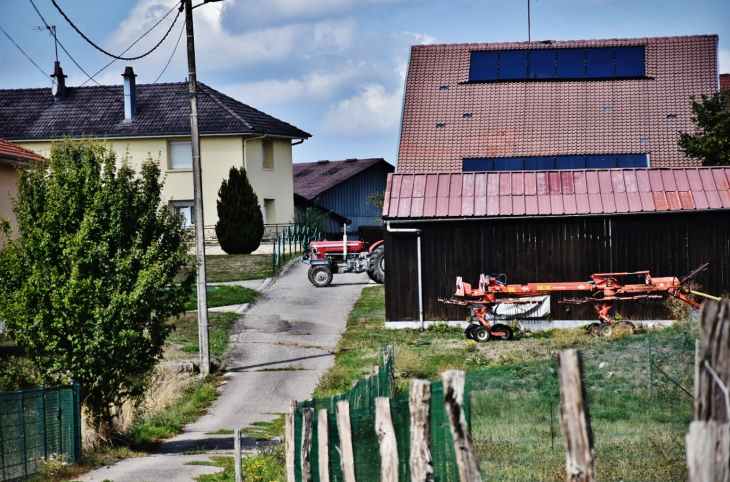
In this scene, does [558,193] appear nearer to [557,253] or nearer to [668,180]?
[557,253]

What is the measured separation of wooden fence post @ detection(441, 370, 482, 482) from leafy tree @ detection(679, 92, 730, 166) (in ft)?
79.4

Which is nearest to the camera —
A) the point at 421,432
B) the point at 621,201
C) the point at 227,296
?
the point at 421,432

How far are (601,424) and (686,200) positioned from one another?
13.8m

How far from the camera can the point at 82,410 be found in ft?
46.5

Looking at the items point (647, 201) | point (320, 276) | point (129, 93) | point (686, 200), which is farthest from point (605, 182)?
point (129, 93)

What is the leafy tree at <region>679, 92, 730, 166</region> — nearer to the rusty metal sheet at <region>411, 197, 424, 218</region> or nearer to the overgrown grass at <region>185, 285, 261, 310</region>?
the rusty metal sheet at <region>411, 197, 424, 218</region>

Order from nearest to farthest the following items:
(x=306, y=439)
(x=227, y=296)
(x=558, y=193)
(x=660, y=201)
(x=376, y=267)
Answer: (x=306, y=439) → (x=660, y=201) → (x=558, y=193) → (x=227, y=296) → (x=376, y=267)

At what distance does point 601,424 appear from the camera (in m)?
10.9

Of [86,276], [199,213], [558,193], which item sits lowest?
[86,276]

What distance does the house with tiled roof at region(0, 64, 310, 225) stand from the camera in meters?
43.1

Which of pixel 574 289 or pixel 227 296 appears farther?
pixel 227 296

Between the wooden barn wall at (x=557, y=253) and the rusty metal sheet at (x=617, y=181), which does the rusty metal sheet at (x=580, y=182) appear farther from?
the wooden barn wall at (x=557, y=253)

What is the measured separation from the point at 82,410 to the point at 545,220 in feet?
43.7

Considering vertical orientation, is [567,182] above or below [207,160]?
below
